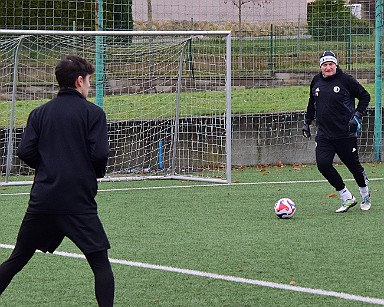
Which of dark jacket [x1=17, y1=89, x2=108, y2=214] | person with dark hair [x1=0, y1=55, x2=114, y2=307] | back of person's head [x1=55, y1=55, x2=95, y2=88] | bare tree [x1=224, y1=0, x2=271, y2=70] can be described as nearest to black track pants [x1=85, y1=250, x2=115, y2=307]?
person with dark hair [x1=0, y1=55, x2=114, y2=307]

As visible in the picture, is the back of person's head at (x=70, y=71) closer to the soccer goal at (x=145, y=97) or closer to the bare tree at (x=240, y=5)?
the soccer goal at (x=145, y=97)

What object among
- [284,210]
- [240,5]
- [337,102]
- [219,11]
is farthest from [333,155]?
[240,5]

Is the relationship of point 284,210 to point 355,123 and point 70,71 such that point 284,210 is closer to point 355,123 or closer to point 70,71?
point 355,123

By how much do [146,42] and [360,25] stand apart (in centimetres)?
492

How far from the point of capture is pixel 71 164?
19.0ft

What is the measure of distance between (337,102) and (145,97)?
17.9ft

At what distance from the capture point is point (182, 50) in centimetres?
1500

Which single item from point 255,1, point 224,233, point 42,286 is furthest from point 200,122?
point 42,286

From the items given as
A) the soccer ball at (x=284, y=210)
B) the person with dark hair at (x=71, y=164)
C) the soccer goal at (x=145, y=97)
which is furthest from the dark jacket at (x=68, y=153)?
the soccer goal at (x=145, y=97)

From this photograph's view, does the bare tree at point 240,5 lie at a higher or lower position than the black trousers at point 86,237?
higher

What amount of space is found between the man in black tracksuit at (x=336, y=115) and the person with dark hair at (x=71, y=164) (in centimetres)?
529

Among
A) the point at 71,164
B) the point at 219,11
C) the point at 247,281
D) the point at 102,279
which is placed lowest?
the point at 247,281

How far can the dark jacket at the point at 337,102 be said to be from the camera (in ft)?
35.2

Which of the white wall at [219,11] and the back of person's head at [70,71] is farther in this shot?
the white wall at [219,11]
